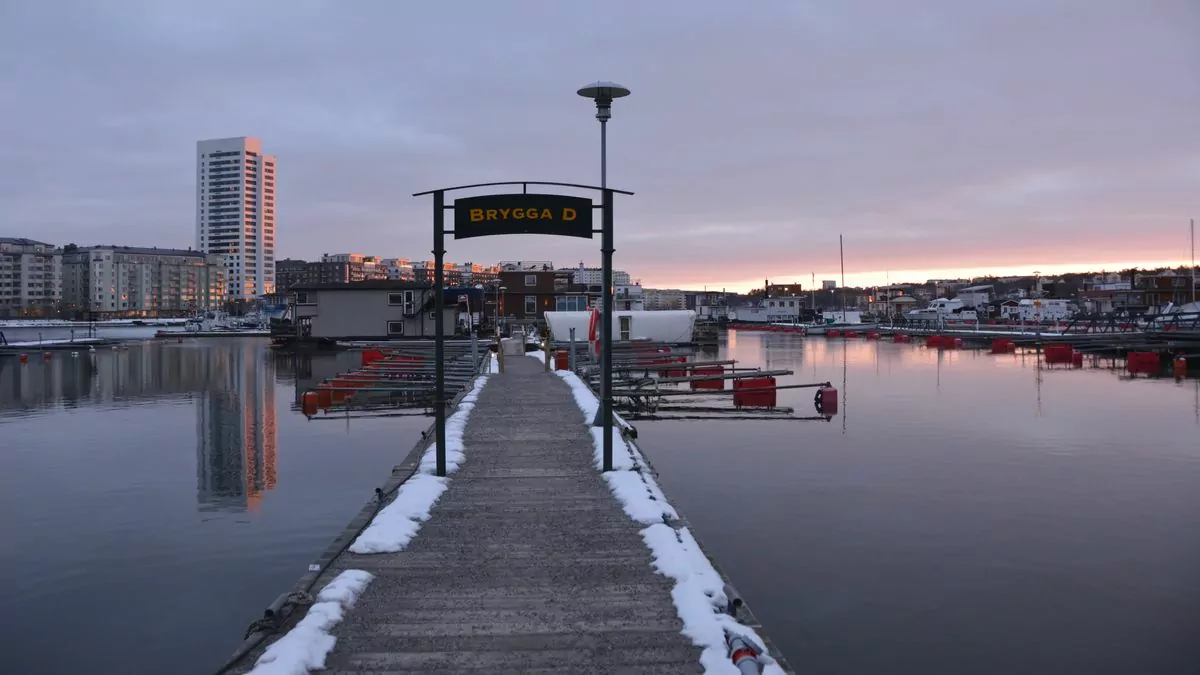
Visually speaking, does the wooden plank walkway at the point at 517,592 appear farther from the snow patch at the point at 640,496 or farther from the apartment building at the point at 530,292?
the apartment building at the point at 530,292

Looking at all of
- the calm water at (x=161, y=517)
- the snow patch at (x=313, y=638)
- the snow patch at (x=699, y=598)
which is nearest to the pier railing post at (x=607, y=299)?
the snow patch at (x=699, y=598)

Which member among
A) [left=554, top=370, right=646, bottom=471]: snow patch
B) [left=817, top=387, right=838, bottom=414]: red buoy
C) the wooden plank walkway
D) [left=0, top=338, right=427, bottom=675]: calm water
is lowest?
[left=0, top=338, right=427, bottom=675]: calm water

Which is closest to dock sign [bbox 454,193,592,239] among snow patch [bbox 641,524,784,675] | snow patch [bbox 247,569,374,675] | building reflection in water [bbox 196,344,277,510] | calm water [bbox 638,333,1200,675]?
snow patch [bbox 641,524,784,675]

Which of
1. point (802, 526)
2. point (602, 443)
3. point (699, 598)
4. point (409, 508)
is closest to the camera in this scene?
point (699, 598)

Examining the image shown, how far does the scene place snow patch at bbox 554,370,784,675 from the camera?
6.61 metres

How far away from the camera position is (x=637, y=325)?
62156 millimetres

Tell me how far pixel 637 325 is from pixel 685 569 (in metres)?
53.9

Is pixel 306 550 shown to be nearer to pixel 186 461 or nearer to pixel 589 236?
pixel 589 236

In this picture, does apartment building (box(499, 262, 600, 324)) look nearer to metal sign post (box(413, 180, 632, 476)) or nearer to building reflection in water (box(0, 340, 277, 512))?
building reflection in water (box(0, 340, 277, 512))

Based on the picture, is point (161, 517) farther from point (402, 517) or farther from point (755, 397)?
point (755, 397)

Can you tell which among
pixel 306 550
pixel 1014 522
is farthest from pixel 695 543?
pixel 1014 522

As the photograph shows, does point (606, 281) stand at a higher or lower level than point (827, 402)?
higher

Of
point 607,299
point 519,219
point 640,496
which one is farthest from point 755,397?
point 640,496

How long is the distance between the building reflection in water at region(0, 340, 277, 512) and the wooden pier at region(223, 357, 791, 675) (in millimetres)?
9226
